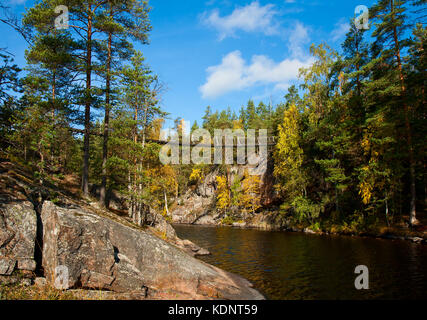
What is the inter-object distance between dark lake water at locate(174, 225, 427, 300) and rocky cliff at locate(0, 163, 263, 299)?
235 centimetres

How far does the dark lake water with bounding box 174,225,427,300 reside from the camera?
33.2 ft

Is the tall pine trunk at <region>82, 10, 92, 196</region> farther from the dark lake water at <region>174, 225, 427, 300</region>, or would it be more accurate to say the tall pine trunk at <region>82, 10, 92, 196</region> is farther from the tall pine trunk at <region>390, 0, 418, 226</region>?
the tall pine trunk at <region>390, 0, 418, 226</region>

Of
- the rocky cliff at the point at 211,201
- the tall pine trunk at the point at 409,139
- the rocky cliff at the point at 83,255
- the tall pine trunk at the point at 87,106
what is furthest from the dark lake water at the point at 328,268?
the rocky cliff at the point at 211,201

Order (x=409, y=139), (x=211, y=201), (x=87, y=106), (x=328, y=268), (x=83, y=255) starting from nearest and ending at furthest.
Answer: (x=83, y=255) → (x=328, y=268) → (x=87, y=106) → (x=409, y=139) → (x=211, y=201)

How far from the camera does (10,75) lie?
324 inches

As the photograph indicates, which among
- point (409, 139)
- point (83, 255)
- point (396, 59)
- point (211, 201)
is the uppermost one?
point (396, 59)

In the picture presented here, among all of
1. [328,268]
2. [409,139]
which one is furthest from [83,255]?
[409,139]

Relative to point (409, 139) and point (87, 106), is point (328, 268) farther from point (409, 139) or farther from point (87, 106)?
point (87, 106)

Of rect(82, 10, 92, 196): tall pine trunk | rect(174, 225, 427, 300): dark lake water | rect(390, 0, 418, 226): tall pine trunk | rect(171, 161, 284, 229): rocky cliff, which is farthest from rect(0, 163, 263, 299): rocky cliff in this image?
rect(171, 161, 284, 229): rocky cliff

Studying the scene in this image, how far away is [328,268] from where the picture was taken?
13445mm

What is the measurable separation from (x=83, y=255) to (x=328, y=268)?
1257cm

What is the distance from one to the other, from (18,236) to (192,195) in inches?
1970

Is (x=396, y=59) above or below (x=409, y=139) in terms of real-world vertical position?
above
